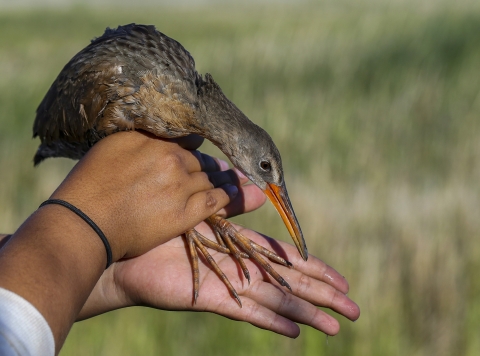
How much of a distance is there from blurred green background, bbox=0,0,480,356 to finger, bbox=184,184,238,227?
853mm

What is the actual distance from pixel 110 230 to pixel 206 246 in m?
0.82

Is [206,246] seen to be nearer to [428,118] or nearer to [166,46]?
[166,46]

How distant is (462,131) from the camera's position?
4953 millimetres

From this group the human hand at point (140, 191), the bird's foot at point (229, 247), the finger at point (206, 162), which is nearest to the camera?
the human hand at point (140, 191)

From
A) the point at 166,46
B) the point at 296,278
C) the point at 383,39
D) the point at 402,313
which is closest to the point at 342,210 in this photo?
the point at 402,313

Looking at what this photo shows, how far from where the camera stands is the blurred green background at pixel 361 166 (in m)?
3.36

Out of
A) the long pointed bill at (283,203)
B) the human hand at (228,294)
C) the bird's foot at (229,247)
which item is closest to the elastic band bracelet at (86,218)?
the human hand at (228,294)

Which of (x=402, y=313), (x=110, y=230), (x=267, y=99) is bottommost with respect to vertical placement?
(x=110, y=230)

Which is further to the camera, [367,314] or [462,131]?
[462,131]

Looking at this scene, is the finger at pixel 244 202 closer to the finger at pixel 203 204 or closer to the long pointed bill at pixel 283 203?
the long pointed bill at pixel 283 203

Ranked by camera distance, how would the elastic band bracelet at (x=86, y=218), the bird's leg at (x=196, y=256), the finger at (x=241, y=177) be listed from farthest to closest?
1. the finger at (x=241, y=177)
2. the bird's leg at (x=196, y=256)
3. the elastic band bracelet at (x=86, y=218)

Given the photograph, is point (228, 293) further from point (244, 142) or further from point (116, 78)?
point (116, 78)

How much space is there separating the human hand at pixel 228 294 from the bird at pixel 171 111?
0.21ft

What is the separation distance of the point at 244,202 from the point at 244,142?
318mm
